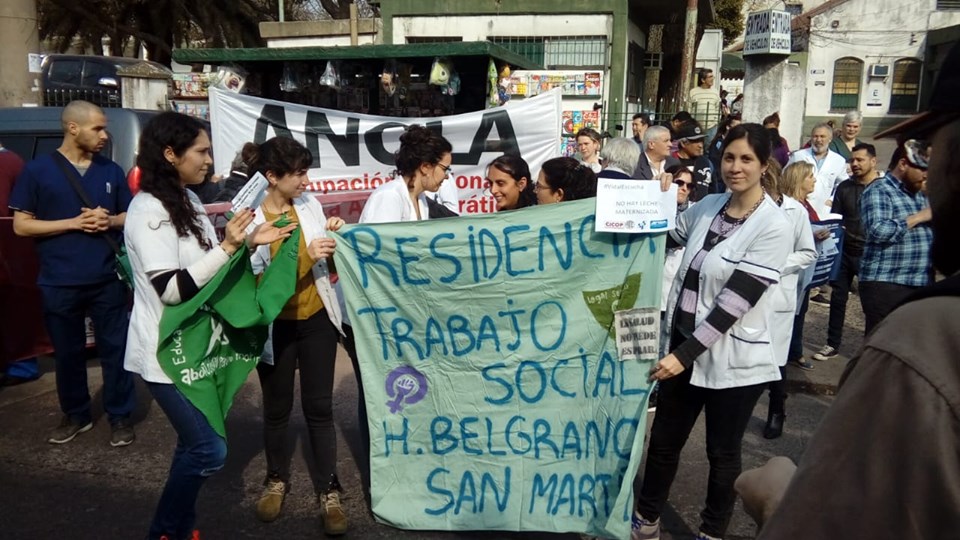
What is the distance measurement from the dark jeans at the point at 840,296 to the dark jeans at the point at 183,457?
207 inches

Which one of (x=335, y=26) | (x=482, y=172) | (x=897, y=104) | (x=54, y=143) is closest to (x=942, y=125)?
(x=482, y=172)

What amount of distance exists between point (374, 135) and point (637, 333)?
4.33 meters

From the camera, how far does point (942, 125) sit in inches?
Answer: 39.2

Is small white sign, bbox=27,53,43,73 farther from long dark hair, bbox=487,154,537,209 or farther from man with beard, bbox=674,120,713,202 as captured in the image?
long dark hair, bbox=487,154,537,209

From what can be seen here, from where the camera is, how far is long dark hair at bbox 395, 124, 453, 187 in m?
4.17

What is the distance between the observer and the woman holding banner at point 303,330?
147 inches

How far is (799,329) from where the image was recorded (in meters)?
6.09

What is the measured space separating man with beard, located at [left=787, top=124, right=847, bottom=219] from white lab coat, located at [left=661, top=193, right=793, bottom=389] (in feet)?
14.7

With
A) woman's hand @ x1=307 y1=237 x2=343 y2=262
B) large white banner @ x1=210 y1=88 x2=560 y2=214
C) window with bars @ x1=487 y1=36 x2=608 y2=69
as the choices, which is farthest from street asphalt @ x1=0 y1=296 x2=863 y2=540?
window with bars @ x1=487 y1=36 x2=608 y2=69

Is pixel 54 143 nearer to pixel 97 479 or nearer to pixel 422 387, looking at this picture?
pixel 97 479

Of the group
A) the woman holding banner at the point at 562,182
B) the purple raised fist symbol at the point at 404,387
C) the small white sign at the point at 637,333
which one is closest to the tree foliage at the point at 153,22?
the woman holding banner at the point at 562,182

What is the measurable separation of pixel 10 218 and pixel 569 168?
3.96m

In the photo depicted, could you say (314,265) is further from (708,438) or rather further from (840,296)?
(840,296)

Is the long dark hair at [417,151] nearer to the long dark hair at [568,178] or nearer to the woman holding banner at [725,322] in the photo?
the long dark hair at [568,178]
